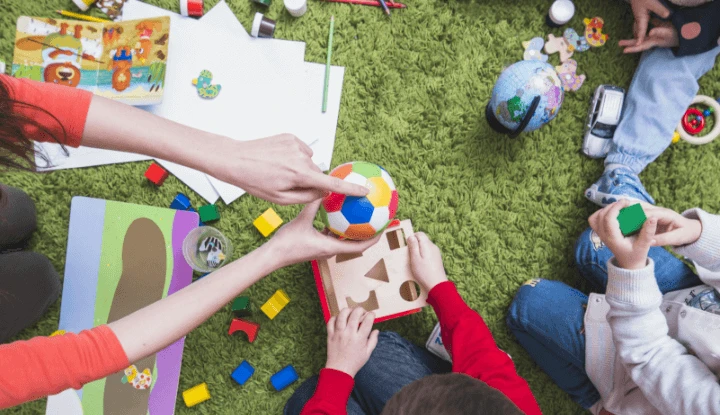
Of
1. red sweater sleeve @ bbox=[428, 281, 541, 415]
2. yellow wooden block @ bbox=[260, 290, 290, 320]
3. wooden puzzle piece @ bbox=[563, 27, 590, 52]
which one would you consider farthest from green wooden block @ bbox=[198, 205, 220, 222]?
wooden puzzle piece @ bbox=[563, 27, 590, 52]

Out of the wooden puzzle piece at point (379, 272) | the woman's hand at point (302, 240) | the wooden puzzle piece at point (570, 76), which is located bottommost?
the wooden puzzle piece at point (379, 272)

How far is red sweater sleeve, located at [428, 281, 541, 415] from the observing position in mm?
999

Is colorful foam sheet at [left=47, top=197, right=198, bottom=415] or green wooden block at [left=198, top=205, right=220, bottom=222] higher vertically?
green wooden block at [left=198, top=205, right=220, bottom=222]

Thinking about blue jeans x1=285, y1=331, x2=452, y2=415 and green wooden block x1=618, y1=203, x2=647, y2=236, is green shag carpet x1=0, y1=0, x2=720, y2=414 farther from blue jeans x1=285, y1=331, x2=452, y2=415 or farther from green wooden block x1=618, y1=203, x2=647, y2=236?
green wooden block x1=618, y1=203, x2=647, y2=236

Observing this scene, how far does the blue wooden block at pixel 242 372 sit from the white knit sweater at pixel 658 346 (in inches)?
31.7

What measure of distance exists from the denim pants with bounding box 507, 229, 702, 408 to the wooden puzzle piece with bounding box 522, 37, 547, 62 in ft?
1.53

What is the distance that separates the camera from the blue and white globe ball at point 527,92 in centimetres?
111

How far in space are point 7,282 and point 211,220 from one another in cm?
46

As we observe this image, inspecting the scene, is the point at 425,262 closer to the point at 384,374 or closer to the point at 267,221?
the point at 384,374

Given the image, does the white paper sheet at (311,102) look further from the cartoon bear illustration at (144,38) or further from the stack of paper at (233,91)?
the cartoon bear illustration at (144,38)

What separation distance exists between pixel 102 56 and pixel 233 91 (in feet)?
1.10

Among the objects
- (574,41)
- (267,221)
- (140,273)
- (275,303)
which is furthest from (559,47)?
(140,273)

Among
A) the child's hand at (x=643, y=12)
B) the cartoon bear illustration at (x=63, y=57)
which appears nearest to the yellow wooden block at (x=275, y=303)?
the cartoon bear illustration at (x=63, y=57)

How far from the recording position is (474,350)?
1.05 meters
